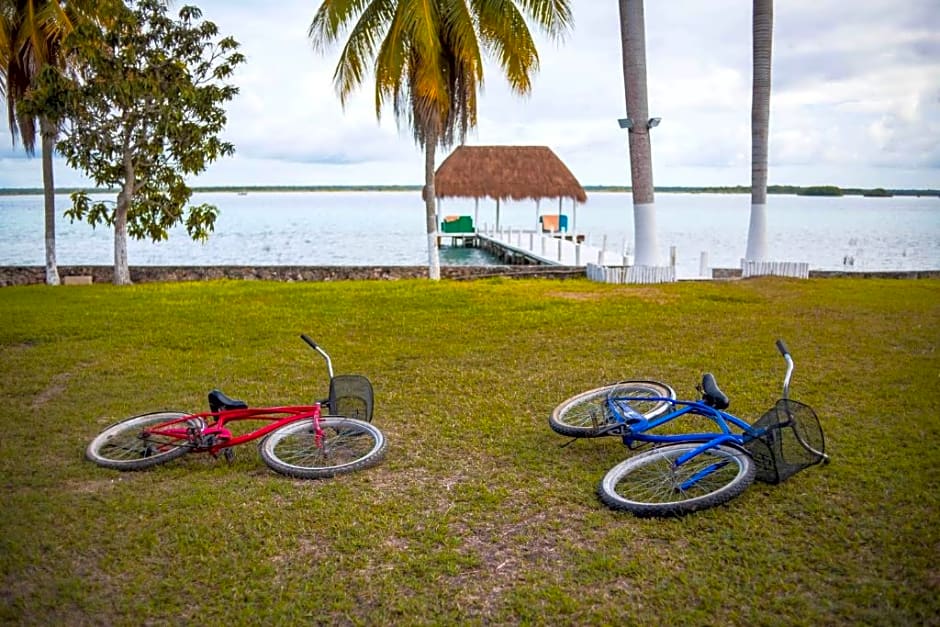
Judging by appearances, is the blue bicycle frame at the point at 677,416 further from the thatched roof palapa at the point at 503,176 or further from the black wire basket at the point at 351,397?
the thatched roof palapa at the point at 503,176

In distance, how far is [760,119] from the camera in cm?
1561

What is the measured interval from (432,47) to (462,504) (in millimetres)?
11063

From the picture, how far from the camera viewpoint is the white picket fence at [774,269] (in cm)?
1597

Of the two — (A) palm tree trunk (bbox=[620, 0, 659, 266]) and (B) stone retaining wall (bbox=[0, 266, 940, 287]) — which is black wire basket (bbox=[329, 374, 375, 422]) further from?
(B) stone retaining wall (bbox=[0, 266, 940, 287])

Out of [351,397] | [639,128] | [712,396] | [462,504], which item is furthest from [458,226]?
[462,504]

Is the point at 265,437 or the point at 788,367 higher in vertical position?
the point at 788,367

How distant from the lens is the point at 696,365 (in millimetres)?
7734

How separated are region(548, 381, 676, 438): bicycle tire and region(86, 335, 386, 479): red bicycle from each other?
121 centimetres

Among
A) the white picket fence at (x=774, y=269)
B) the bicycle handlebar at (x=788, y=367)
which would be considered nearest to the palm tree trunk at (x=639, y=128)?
the white picket fence at (x=774, y=269)

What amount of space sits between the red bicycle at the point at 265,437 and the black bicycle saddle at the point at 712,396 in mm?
1960

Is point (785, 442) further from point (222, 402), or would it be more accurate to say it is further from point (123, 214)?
point (123, 214)

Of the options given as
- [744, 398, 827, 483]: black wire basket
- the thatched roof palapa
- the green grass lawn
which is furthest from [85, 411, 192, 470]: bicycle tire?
the thatched roof palapa

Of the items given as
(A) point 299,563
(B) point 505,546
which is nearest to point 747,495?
(B) point 505,546

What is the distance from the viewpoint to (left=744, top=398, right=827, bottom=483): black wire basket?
429cm
